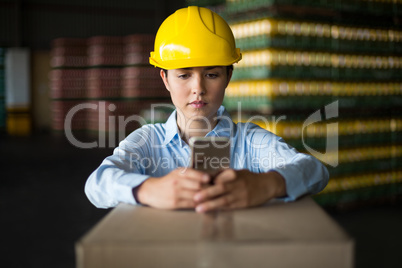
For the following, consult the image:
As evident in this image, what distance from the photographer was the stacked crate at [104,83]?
13.0 metres

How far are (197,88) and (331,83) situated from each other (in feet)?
13.3

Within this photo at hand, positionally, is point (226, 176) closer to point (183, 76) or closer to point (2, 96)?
point (183, 76)

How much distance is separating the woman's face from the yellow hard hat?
3 cm

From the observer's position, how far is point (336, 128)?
5.29 meters

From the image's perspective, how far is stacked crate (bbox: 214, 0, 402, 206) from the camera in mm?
4953

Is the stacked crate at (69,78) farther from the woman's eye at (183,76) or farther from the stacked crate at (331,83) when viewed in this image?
the woman's eye at (183,76)

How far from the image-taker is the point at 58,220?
16.0 ft

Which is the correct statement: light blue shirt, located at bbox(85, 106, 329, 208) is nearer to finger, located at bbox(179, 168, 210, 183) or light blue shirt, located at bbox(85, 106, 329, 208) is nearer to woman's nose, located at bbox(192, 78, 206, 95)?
finger, located at bbox(179, 168, 210, 183)

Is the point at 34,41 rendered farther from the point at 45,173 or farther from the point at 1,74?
the point at 45,173

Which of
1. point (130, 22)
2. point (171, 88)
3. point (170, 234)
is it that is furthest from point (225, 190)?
point (130, 22)

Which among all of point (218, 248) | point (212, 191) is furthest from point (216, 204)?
point (218, 248)

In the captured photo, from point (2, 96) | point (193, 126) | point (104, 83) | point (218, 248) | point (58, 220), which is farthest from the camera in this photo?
point (2, 96)

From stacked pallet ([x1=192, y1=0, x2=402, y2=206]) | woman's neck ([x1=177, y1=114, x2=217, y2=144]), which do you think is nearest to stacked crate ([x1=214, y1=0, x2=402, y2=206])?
stacked pallet ([x1=192, y1=0, x2=402, y2=206])

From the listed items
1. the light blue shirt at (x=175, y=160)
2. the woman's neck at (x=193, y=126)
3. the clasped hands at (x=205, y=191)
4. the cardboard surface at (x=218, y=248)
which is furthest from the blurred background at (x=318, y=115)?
the cardboard surface at (x=218, y=248)
